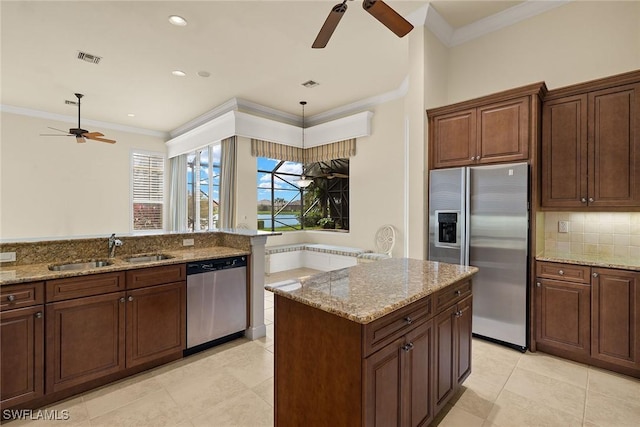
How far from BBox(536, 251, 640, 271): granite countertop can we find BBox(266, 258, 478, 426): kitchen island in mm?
1394

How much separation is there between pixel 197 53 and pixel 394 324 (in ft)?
13.3

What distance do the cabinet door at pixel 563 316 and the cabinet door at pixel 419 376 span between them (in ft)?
5.72

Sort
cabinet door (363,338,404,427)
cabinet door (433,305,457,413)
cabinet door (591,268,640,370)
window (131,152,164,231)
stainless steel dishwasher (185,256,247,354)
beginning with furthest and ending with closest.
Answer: window (131,152,164,231) < stainless steel dishwasher (185,256,247,354) < cabinet door (591,268,640,370) < cabinet door (433,305,457,413) < cabinet door (363,338,404,427)

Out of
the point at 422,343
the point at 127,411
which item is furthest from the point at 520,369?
the point at 127,411

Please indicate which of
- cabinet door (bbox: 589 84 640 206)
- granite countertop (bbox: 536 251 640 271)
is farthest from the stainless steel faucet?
cabinet door (bbox: 589 84 640 206)

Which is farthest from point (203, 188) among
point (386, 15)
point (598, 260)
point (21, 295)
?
point (598, 260)

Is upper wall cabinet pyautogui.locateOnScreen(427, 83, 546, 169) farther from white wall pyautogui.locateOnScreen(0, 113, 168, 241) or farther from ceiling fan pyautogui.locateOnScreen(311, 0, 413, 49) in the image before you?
white wall pyautogui.locateOnScreen(0, 113, 168, 241)

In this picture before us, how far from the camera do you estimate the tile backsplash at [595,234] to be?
8.93ft

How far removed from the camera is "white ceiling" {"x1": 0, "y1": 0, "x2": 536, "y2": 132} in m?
3.04

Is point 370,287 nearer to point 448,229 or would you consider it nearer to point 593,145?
point 448,229

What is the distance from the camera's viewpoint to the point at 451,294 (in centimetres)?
195

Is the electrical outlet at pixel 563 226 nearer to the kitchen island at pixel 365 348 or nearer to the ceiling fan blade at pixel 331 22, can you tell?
the kitchen island at pixel 365 348

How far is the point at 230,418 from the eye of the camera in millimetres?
1982

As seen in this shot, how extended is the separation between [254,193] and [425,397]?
4.80 meters
